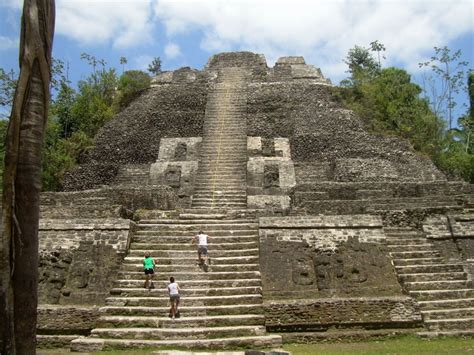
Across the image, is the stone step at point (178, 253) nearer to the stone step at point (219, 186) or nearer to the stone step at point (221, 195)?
the stone step at point (221, 195)

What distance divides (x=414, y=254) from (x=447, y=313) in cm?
167

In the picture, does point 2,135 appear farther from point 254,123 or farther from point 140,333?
point 140,333

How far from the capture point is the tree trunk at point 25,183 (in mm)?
4383

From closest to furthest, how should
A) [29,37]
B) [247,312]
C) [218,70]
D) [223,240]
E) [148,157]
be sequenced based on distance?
[29,37], [247,312], [223,240], [148,157], [218,70]

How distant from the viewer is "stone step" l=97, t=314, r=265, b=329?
7.49m

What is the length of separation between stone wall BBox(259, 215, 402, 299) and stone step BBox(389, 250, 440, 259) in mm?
562

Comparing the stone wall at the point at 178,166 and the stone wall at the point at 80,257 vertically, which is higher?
the stone wall at the point at 178,166

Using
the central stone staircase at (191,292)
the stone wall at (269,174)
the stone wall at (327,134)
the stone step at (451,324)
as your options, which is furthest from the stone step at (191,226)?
the stone wall at (327,134)

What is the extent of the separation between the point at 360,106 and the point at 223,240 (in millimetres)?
9840

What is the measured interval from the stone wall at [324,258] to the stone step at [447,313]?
54 centimetres

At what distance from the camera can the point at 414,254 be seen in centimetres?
936

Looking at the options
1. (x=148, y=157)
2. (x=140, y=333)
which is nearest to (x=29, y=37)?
(x=140, y=333)

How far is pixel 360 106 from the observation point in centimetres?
1770

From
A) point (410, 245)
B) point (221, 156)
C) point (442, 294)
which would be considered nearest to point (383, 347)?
point (442, 294)
